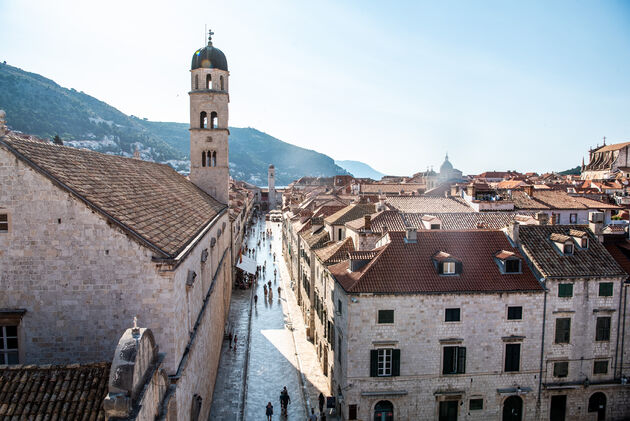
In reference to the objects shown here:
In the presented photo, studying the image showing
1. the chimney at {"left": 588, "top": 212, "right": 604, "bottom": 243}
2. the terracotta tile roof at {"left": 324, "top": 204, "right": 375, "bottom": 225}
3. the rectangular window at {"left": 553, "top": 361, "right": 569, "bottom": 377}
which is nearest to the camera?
the rectangular window at {"left": 553, "top": 361, "right": 569, "bottom": 377}

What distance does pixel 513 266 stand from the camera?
23766 mm

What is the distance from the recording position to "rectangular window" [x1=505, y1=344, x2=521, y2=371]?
23.0m

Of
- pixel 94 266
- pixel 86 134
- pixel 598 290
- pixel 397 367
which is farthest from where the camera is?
pixel 86 134

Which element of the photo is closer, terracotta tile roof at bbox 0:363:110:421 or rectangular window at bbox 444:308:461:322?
terracotta tile roof at bbox 0:363:110:421

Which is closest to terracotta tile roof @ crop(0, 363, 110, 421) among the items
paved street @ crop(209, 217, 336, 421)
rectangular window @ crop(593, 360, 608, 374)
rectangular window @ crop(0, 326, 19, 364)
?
rectangular window @ crop(0, 326, 19, 364)

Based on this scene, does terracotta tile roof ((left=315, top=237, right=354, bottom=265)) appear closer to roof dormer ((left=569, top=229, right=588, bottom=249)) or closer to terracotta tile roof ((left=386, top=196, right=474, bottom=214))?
roof dormer ((left=569, top=229, right=588, bottom=249))

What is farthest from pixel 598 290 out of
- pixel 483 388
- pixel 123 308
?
pixel 123 308

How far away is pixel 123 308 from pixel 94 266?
1491 mm

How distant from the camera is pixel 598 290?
23.9m

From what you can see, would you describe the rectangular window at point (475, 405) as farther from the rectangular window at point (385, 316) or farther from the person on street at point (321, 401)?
the person on street at point (321, 401)

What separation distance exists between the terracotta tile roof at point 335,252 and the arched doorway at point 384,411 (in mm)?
9062

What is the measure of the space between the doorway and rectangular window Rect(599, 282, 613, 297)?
590cm

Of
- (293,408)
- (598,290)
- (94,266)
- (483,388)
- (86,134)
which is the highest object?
(86,134)

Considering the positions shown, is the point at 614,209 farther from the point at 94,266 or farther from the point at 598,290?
the point at 94,266
